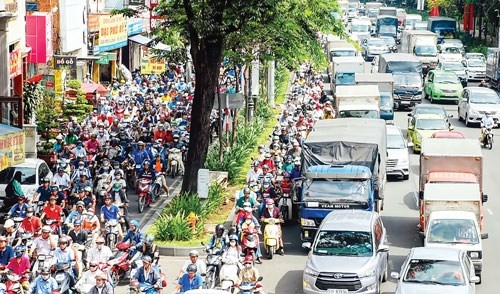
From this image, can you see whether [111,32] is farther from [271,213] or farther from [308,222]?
[308,222]

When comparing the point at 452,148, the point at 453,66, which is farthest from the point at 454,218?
the point at 453,66

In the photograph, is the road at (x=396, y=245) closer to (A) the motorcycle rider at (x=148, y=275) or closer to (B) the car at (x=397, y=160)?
(B) the car at (x=397, y=160)

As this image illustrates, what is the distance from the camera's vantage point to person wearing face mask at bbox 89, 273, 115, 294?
20578 millimetres

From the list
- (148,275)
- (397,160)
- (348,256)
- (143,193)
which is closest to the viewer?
(148,275)

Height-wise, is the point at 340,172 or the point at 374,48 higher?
the point at 340,172

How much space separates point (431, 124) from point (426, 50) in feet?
99.6

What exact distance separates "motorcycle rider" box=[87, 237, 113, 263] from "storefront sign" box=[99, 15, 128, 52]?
37313 mm

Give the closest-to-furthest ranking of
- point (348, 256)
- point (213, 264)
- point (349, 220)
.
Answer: point (348, 256), point (213, 264), point (349, 220)

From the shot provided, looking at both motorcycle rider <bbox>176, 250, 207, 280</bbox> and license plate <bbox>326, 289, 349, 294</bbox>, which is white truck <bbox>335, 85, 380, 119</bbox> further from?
motorcycle rider <bbox>176, 250, 207, 280</bbox>

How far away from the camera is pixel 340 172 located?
28219mm

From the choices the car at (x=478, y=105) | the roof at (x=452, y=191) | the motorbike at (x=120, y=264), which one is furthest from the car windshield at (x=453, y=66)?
the motorbike at (x=120, y=264)

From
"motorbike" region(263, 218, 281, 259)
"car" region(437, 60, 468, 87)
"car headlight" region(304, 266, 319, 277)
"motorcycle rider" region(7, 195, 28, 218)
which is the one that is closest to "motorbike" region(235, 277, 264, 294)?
"car headlight" region(304, 266, 319, 277)

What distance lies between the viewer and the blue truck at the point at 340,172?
91.0ft

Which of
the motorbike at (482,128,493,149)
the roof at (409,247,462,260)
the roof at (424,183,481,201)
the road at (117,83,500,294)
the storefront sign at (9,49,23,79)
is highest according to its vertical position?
the storefront sign at (9,49,23,79)
